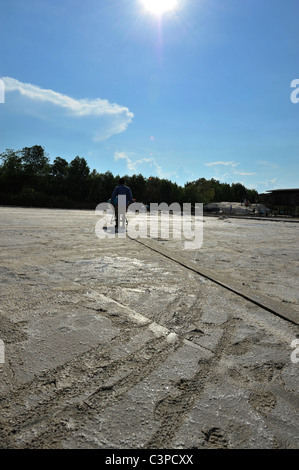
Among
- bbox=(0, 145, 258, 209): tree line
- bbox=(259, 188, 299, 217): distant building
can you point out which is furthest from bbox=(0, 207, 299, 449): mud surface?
bbox=(0, 145, 258, 209): tree line

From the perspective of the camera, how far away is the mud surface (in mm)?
1168

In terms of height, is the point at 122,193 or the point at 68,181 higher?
the point at 68,181

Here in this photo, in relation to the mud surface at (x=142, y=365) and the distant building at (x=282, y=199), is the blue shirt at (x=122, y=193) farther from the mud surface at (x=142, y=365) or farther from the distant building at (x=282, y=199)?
the distant building at (x=282, y=199)

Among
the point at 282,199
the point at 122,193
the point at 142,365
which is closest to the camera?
the point at 142,365

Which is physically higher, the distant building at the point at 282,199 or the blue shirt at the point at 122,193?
the distant building at the point at 282,199

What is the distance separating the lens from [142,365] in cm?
160

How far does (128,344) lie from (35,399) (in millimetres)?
670

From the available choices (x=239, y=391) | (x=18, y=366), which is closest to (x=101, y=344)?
(x=18, y=366)

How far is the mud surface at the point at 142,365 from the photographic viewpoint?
1.17 m

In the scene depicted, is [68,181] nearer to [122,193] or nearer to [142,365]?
[122,193]

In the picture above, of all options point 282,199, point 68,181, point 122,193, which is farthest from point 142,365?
point 68,181

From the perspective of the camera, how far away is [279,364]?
5.51 feet

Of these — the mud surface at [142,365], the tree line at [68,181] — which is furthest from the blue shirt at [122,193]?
the tree line at [68,181]
